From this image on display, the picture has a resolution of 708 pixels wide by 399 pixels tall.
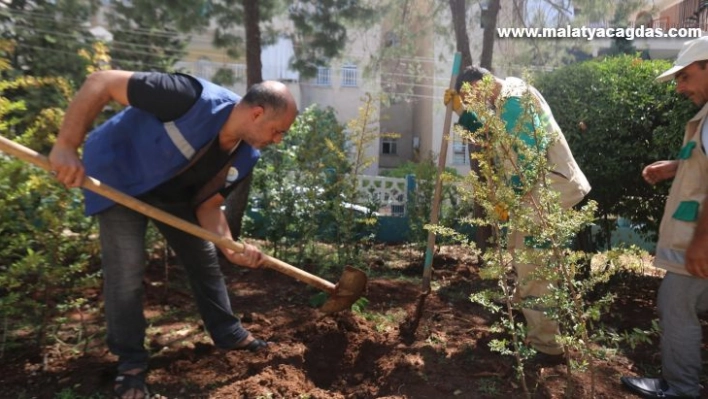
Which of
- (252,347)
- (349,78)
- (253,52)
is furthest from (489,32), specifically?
(349,78)

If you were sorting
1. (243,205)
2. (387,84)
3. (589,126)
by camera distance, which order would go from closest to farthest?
(589,126)
(243,205)
(387,84)

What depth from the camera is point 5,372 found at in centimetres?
279

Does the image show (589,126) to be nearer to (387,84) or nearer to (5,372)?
(5,372)

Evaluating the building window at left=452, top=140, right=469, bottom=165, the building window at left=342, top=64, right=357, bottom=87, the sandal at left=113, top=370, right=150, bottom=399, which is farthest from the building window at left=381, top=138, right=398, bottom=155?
the sandal at left=113, top=370, right=150, bottom=399

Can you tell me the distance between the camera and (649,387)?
2732 mm

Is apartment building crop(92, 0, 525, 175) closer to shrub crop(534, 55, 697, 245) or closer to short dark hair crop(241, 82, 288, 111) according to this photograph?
shrub crop(534, 55, 697, 245)

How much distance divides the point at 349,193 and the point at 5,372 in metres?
2.91

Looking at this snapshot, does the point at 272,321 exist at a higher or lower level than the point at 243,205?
lower

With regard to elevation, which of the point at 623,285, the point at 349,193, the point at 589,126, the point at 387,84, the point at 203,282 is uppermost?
the point at 387,84

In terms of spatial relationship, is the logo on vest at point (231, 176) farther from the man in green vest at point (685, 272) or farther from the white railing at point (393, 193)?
the white railing at point (393, 193)

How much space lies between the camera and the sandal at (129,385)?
2.57 meters

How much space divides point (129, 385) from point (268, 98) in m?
1.58

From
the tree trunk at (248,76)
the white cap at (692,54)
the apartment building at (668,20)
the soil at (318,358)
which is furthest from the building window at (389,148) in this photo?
the white cap at (692,54)

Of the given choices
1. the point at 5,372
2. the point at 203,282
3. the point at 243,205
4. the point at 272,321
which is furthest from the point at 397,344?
the point at 243,205
